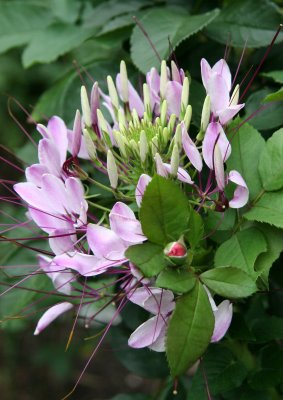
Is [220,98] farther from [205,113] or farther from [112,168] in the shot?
[112,168]

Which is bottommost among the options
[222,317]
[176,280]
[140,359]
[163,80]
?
[140,359]

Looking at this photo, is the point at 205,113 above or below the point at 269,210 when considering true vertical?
above

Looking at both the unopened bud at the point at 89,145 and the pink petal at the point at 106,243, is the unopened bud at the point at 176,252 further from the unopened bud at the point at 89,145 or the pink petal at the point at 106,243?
the unopened bud at the point at 89,145

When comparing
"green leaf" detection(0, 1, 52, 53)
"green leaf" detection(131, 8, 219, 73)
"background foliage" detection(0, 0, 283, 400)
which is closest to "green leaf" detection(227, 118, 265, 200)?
"background foliage" detection(0, 0, 283, 400)

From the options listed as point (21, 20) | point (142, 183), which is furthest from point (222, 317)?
point (21, 20)

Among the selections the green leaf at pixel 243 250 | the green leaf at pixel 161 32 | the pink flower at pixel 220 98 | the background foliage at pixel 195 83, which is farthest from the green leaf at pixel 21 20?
the green leaf at pixel 243 250

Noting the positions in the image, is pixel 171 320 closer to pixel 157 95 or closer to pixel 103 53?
pixel 157 95
